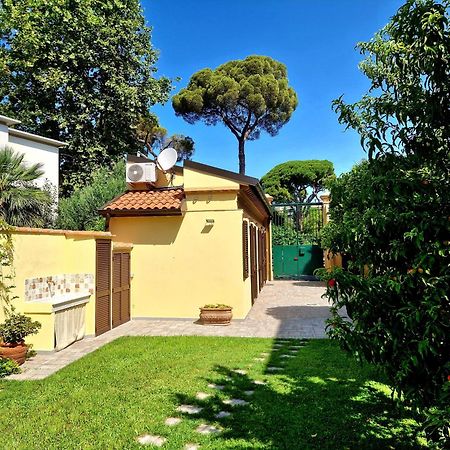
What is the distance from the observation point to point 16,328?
260 inches

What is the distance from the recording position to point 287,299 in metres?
14.5

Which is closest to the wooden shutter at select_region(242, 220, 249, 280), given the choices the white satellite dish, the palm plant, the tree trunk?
the white satellite dish

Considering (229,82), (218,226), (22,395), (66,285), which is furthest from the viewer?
(229,82)

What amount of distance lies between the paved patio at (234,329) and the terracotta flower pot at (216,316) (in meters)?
0.24

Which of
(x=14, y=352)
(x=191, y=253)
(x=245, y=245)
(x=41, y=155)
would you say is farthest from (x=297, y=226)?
(x=14, y=352)

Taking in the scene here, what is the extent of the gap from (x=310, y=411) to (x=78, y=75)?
21.2 m

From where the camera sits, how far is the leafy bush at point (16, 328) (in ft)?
21.5

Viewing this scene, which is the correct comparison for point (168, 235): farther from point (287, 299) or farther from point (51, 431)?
point (51, 431)

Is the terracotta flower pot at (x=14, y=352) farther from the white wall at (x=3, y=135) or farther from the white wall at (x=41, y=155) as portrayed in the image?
the white wall at (x=41, y=155)

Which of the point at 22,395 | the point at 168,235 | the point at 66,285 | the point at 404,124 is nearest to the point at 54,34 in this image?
the point at 168,235

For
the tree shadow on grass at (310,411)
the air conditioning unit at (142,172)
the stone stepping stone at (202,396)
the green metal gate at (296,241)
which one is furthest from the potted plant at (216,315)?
the green metal gate at (296,241)

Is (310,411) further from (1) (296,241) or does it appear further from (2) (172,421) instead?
(1) (296,241)

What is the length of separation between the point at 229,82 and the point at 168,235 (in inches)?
765

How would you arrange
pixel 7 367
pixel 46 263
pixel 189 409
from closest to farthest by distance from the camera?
pixel 189 409, pixel 7 367, pixel 46 263
